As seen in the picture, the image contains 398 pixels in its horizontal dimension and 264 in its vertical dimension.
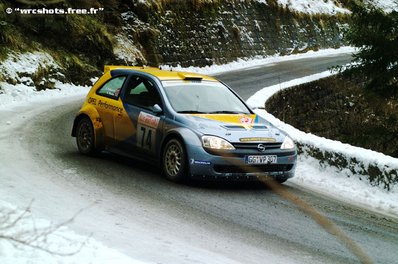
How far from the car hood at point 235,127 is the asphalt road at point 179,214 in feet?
2.39

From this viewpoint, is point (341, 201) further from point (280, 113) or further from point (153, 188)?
point (280, 113)

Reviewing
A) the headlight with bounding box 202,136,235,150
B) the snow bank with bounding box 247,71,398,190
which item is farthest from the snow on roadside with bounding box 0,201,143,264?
the snow bank with bounding box 247,71,398,190

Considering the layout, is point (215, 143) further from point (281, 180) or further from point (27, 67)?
point (27, 67)

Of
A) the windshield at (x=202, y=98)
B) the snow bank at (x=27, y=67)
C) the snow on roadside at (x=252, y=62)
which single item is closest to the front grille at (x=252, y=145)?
the windshield at (x=202, y=98)

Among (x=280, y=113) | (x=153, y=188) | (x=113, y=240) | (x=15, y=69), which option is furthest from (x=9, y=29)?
(x=113, y=240)

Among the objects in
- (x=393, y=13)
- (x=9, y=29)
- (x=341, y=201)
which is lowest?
(x=341, y=201)

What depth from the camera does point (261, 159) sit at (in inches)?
316

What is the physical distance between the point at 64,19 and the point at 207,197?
14.7 metres

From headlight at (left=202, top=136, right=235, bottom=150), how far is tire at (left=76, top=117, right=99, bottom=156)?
2.46 meters

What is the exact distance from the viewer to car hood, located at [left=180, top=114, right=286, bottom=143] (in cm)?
798

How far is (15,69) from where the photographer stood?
17.3 metres

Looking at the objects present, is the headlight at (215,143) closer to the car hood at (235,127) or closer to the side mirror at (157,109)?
the car hood at (235,127)

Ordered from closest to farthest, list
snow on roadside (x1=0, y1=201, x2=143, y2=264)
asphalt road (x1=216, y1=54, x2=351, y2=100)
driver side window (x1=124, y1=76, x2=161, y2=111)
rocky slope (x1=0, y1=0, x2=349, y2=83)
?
snow on roadside (x1=0, y1=201, x2=143, y2=264) → driver side window (x1=124, y1=76, x2=161, y2=111) → rocky slope (x1=0, y1=0, x2=349, y2=83) → asphalt road (x1=216, y1=54, x2=351, y2=100)

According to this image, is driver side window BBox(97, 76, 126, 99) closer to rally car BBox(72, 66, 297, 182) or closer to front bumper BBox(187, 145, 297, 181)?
rally car BBox(72, 66, 297, 182)
